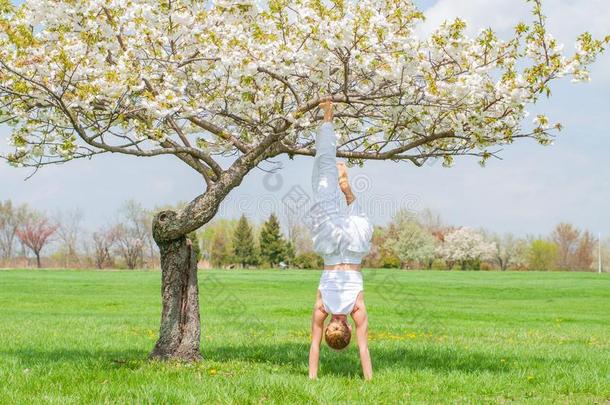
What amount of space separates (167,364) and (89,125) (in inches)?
145

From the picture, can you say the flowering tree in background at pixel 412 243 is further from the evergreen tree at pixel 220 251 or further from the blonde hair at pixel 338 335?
the blonde hair at pixel 338 335

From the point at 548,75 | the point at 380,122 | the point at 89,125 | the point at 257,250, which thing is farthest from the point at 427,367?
the point at 257,250

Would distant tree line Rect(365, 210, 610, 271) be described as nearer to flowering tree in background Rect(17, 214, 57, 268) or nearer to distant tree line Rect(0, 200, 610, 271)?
distant tree line Rect(0, 200, 610, 271)

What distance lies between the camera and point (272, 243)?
322 feet

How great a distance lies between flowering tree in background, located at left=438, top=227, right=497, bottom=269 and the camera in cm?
10756

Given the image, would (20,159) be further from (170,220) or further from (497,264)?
(497,264)

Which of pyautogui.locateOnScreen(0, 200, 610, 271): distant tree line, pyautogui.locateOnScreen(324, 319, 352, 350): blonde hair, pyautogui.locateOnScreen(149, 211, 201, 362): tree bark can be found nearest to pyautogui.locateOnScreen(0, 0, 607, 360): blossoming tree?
pyautogui.locateOnScreen(149, 211, 201, 362): tree bark

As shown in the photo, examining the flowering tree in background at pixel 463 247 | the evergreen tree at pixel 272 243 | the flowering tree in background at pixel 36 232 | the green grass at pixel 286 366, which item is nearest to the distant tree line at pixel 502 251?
the flowering tree in background at pixel 463 247

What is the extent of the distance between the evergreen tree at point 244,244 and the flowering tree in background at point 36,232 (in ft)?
77.6

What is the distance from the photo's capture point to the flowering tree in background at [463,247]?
10756 cm

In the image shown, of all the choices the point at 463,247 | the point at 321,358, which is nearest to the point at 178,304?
the point at 321,358

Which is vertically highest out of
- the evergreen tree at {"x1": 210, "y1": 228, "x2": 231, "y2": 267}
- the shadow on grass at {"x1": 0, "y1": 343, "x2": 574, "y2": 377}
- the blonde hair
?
the evergreen tree at {"x1": 210, "y1": 228, "x2": 231, "y2": 267}

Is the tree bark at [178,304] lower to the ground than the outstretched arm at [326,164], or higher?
lower

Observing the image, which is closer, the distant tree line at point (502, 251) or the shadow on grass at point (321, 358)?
the shadow on grass at point (321, 358)
